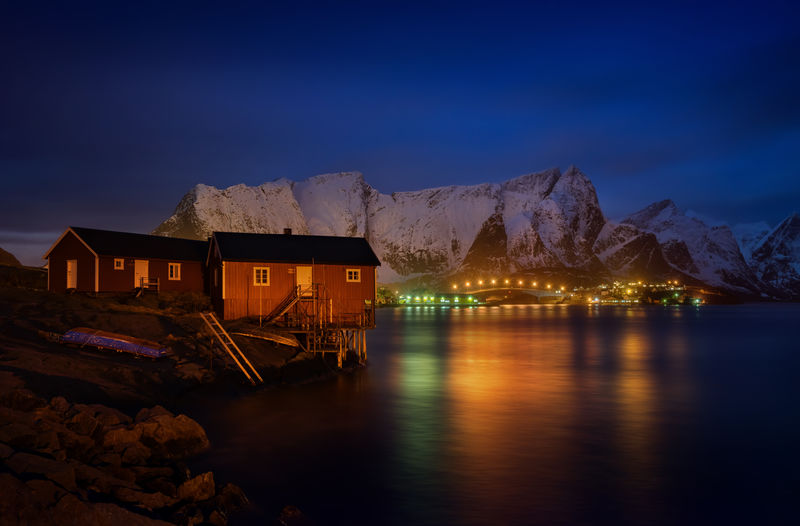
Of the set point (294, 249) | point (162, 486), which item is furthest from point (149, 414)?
point (294, 249)

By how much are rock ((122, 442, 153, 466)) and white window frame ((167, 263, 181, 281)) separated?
104 feet

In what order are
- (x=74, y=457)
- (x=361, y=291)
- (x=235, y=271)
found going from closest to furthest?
(x=74, y=457), (x=235, y=271), (x=361, y=291)

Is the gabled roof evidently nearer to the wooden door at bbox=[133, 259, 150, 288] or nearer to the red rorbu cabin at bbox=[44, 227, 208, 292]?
the red rorbu cabin at bbox=[44, 227, 208, 292]

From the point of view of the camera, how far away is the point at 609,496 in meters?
18.0

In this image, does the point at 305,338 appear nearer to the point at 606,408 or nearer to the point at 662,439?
the point at 606,408

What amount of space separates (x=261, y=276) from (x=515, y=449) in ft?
71.4

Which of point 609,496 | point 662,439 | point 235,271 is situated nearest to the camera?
point 609,496

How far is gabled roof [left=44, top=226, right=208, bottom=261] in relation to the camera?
147 ft

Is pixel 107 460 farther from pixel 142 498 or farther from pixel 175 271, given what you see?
pixel 175 271

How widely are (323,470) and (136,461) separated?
218 inches

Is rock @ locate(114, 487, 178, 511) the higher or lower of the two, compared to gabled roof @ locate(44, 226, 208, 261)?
lower

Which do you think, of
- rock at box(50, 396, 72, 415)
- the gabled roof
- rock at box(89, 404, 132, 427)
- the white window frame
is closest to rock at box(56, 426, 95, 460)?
rock at box(89, 404, 132, 427)

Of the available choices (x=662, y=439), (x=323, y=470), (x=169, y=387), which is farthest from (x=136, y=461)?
(x=662, y=439)

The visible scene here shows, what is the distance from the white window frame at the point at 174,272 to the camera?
154 feet
